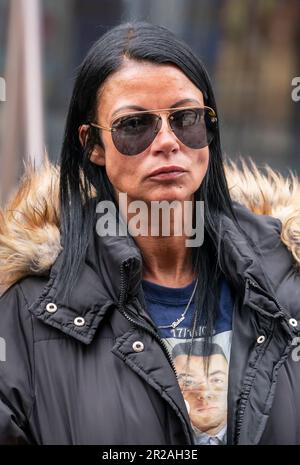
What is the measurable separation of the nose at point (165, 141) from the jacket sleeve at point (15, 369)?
49 centimetres

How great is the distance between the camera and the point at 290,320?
2.37 m

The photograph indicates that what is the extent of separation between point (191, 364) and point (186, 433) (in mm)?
197

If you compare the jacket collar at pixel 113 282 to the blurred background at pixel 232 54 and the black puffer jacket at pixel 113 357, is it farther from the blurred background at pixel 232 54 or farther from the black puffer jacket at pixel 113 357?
the blurred background at pixel 232 54

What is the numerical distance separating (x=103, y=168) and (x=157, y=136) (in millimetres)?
253

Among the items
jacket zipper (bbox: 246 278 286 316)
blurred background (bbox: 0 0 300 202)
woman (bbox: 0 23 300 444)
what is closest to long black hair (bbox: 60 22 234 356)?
woman (bbox: 0 23 300 444)

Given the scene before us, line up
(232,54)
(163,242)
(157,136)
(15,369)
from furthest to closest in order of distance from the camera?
(232,54)
(163,242)
(157,136)
(15,369)

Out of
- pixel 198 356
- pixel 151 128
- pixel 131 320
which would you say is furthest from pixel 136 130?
pixel 198 356

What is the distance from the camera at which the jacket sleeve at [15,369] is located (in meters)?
2.17

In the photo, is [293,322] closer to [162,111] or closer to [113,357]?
[113,357]

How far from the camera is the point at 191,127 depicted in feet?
7.79

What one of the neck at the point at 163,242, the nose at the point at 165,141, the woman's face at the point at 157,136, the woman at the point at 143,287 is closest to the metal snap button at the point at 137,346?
the woman at the point at 143,287

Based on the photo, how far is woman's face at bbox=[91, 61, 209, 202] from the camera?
2.33 metres

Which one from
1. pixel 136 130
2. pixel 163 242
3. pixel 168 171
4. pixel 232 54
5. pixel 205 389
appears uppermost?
→ pixel 232 54

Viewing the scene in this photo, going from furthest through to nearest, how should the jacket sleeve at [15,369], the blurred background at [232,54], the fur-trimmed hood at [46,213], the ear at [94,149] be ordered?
the blurred background at [232,54], the ear at [94,149], the fur-trimmed hood at [46,213], the jacket sleeve at [15,369]
